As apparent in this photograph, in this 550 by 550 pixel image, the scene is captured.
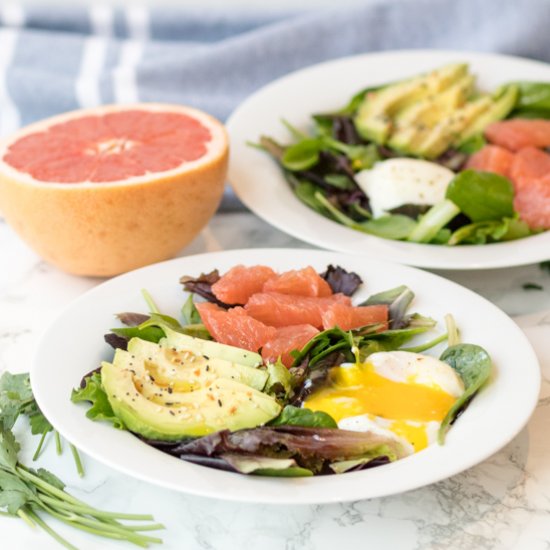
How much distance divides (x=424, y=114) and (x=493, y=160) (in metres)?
0.37

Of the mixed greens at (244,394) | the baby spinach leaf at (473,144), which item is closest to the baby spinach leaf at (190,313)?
the mixed greens at (244,394)

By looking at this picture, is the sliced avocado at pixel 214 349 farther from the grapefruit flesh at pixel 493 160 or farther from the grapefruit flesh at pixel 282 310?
the grapefruit flesh at pixel 493 160

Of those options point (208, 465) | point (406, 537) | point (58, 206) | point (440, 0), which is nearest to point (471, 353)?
point (406, 537)

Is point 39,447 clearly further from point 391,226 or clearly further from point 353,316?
point 391,226

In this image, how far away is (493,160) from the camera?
8.80 feet

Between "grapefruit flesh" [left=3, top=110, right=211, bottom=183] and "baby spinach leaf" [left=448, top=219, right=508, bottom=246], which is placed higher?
"grapefruit flesh" [left=3, top=110, right=211, bottom=183]

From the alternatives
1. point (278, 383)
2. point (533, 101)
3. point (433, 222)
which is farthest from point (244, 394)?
point (533, 101)

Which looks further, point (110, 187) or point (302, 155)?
point (302, 155)

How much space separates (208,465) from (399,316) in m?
0.59

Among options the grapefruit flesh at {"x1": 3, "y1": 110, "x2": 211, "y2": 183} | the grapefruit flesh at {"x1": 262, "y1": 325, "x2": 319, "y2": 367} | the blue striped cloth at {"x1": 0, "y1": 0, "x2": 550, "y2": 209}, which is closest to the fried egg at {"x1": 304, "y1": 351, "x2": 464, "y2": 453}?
the grapefruit flesh at {"x1": 262, "y1": 325, "x2": 319, "y2": 367}

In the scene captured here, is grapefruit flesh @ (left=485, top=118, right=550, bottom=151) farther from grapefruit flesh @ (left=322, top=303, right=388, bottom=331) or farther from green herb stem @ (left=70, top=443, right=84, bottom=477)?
green herb stem @ (left=70, top=443, right=84, bottom=477)


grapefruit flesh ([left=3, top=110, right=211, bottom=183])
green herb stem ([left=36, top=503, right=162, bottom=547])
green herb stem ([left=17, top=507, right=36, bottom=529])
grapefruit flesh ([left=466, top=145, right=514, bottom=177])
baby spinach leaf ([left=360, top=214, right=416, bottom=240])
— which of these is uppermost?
grapefruit flesh ([left=3, top=110, right=211, bottom=183])

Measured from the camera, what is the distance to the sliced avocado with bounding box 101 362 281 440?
5.44 ft

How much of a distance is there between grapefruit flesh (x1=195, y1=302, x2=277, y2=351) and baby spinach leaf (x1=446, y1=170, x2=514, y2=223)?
0.72 m
